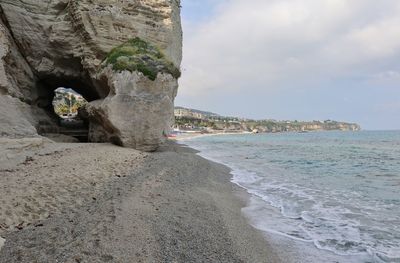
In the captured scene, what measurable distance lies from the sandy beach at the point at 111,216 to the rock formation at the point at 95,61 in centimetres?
602

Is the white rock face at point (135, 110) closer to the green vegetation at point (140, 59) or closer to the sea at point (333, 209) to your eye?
the green vegetation at point (140, 59)

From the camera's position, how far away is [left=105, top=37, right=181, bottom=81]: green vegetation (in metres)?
18.1

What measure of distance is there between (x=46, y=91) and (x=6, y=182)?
19085mm

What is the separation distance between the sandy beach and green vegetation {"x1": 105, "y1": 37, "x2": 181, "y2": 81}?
7377 millimetres

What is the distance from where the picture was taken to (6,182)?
8.30 m

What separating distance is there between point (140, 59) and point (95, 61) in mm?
3700

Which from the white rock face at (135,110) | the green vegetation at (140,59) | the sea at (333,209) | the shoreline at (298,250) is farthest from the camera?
the green vegetation at (140,59)

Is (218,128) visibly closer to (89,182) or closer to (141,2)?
(141,2)

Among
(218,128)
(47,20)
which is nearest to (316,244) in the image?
(47,20)

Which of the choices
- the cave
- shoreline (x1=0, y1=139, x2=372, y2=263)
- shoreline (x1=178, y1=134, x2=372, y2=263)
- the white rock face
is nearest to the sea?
shoreline (x1=178, y1=134, x2=372, y2=263)

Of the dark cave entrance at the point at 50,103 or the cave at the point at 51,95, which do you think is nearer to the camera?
the dark cave entrance at the point at 50,103

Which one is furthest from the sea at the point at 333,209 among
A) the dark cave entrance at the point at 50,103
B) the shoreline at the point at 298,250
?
the dark cave entrance at the point at 50,103

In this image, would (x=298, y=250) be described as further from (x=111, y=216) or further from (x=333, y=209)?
(x=333, y=209)

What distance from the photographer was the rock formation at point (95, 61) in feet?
58.2
